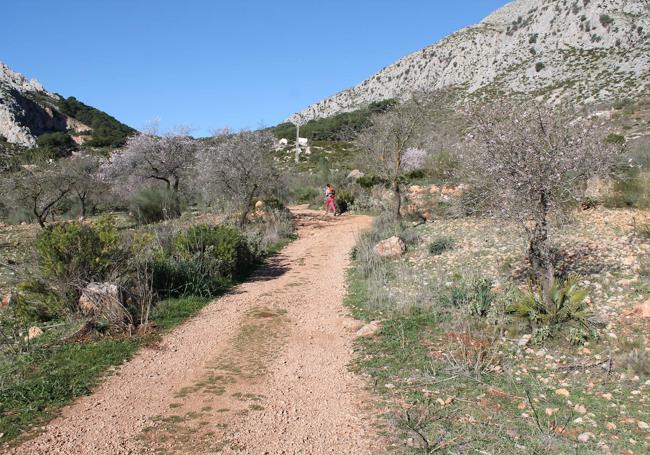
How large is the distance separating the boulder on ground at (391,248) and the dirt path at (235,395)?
3.03m

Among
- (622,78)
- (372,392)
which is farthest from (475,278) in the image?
(622,78)

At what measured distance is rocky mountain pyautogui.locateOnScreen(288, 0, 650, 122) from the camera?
41.0 meters

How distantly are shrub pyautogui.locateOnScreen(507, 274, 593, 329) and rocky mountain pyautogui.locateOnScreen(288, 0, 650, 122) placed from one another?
2869 cm

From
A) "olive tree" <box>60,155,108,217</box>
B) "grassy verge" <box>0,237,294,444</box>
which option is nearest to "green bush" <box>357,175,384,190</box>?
"olive tree" <box>60,155,108,217</box>

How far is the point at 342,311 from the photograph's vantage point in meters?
8.81

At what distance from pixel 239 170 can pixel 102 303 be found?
34.4ft

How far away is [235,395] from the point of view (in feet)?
18.1

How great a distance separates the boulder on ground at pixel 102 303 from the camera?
7.69 metres

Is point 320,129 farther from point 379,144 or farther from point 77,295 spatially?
point 77,295

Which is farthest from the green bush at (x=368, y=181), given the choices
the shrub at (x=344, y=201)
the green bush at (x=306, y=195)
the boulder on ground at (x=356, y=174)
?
the boulder on ground at (x=356, y=174)

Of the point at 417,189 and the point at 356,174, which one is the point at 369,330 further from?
the point at 356,174

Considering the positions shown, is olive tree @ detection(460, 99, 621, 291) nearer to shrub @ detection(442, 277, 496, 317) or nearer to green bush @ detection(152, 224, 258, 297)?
shrub @ detection(442, 277, 496, 317)

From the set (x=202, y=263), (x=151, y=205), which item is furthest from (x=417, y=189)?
(x=202, y=263)

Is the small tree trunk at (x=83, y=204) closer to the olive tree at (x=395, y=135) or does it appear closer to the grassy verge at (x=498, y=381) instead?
the olive tree at (x=395, y=135)
